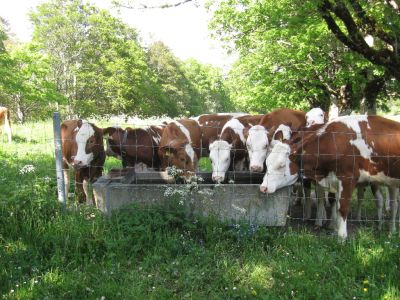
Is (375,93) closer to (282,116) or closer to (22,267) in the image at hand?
(282,116)

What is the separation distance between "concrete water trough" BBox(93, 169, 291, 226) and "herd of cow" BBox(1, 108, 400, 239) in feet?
0.71

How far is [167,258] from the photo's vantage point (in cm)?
473

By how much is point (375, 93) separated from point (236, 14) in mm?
7126

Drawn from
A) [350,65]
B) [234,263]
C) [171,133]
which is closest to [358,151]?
[234,263]

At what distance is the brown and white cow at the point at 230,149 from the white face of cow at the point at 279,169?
84cm

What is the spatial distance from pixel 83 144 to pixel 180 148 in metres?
1.66

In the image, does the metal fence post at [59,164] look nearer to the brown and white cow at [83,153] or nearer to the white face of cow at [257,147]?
the brown and white cow at [83,153]

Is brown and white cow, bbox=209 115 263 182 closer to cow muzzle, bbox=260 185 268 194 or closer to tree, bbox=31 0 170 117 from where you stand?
cow muzzle, bbox=260 185 268 194

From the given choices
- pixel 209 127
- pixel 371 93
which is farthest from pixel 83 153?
pixel 371 93

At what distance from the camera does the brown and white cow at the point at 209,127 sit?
9.05 metres

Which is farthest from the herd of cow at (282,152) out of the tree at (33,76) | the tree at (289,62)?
the tree at (33,76)

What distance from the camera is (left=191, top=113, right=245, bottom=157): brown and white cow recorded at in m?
9.05

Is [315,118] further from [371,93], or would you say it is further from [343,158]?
[371,93]

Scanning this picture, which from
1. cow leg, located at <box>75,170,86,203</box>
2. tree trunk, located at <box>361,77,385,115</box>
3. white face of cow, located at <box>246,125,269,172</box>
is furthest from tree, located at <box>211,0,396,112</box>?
cow leg, located at <box>75,170,86,203</box>
